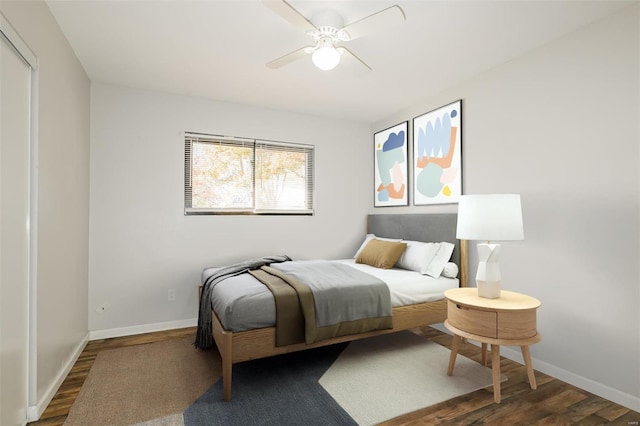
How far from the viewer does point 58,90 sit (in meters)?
2.35

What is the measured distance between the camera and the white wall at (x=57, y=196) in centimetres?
200

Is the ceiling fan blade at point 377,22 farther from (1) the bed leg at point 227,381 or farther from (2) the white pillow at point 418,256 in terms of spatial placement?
(1) the bed leg at point 227,381

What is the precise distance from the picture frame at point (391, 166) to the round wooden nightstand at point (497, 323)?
198 centimetres

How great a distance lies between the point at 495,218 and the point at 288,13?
1.87 metres

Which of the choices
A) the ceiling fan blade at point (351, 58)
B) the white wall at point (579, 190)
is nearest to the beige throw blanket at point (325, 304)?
the white wall at point (579, 190)

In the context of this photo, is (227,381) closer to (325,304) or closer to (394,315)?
(325,304)

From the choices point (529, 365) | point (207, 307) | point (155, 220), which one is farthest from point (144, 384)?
point (529, 365)

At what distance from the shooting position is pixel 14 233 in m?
1.73

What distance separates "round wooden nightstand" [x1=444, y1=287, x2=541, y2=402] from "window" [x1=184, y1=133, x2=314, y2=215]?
2.50 m

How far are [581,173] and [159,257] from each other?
12.9 ft

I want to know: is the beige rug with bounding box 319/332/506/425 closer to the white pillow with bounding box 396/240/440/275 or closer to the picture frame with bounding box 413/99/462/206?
the white pillow with bounding box 396/240/440/275

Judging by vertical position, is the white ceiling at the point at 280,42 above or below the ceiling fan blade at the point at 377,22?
above

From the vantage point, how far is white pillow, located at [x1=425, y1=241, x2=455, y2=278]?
319 cm

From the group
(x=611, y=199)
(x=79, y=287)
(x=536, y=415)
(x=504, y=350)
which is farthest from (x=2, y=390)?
(x=611, y=199)
